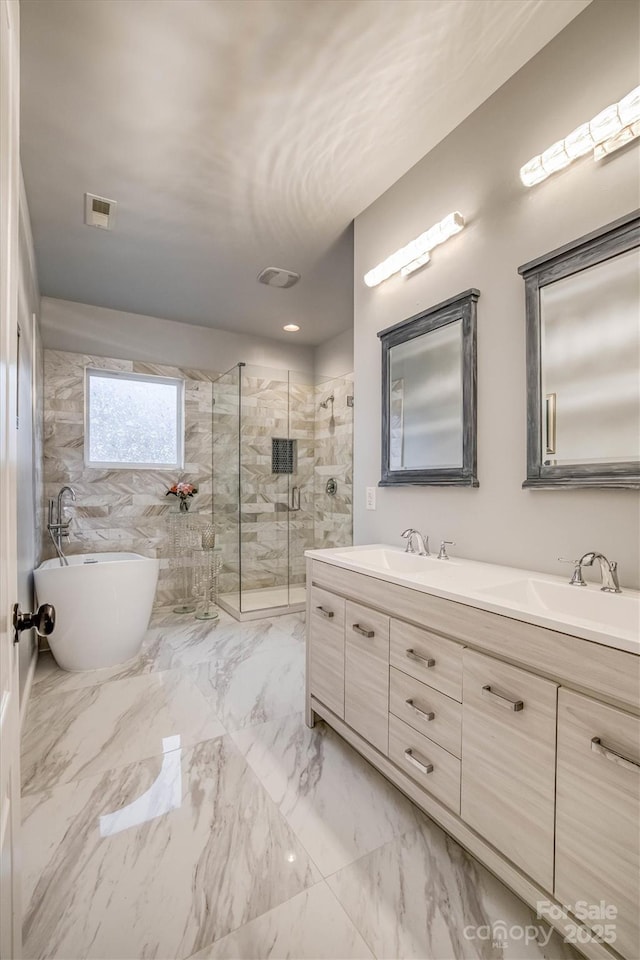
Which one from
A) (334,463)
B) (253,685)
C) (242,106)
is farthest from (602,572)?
(334,463)

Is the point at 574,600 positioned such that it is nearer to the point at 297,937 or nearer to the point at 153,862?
the point at 297,937

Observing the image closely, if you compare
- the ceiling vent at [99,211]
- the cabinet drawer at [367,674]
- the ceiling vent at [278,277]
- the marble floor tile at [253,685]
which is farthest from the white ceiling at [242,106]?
the marble floor tile at [253,685]

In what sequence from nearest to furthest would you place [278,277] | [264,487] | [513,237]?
[513,237]
[278,277]
[264,487]

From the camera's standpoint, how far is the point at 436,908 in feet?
4.03

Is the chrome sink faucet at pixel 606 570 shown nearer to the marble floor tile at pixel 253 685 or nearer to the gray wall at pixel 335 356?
the marble floor tile at pixel 253 685

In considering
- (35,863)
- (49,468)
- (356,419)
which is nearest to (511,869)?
(35,863)

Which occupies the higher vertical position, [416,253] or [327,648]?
[416,253]

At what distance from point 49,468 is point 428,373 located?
3.13 m

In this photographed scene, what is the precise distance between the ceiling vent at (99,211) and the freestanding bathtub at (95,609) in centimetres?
203

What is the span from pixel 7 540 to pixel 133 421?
3599 mm

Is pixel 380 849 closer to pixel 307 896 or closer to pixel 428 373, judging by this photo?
pixel 307 896

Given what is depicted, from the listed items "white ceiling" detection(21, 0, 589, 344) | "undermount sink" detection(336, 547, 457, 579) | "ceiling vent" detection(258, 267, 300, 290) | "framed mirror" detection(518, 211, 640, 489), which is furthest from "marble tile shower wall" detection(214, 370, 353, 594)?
"framed mirror" detection(518, 211, 640, 489)

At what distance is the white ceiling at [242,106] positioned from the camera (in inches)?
58.9

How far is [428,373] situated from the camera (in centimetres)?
209
